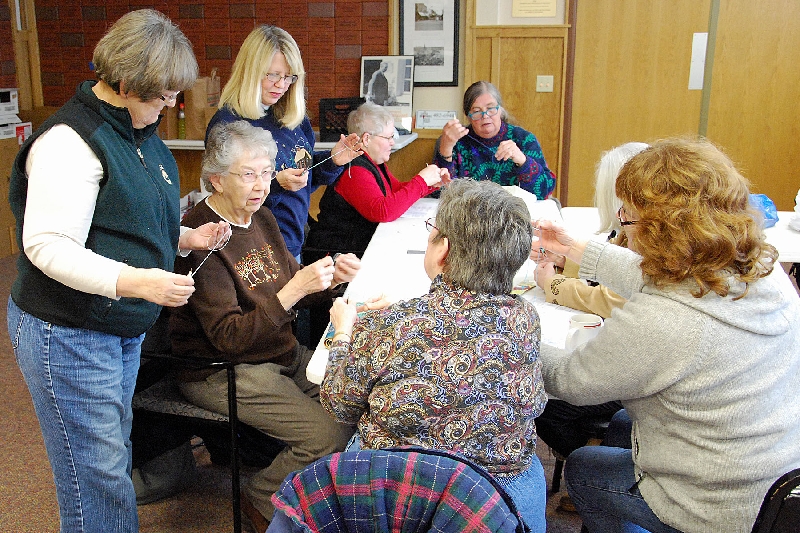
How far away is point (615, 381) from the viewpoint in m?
1.55

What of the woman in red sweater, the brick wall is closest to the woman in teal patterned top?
the woman in red sweater

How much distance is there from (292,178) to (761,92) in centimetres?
403

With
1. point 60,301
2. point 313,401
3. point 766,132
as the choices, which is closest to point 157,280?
point 60,301

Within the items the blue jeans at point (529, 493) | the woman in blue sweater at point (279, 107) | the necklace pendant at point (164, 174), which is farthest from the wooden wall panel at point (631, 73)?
the blue jeans at point (529, 493)

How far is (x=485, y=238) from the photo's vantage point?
5.15 ft

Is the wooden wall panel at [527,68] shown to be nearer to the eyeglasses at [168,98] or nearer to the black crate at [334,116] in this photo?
the black crate at [334,116]

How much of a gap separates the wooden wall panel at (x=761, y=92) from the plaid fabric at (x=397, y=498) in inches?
189

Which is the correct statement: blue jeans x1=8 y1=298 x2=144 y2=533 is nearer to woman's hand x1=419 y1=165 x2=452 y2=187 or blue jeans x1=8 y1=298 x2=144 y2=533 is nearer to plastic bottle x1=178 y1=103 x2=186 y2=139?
woman's hand x1=419 y1=165 x2=452 y2=187

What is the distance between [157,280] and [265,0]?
14.3 feet

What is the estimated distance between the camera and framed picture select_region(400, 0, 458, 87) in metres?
5.36

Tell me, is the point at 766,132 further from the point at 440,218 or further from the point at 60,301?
the point at 60,301

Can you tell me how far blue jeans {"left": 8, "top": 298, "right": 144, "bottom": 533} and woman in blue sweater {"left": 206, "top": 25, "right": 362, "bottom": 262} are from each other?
1.07 m

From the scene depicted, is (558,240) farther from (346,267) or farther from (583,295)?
(346,267)

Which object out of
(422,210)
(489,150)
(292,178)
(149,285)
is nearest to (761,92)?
(489,150)
